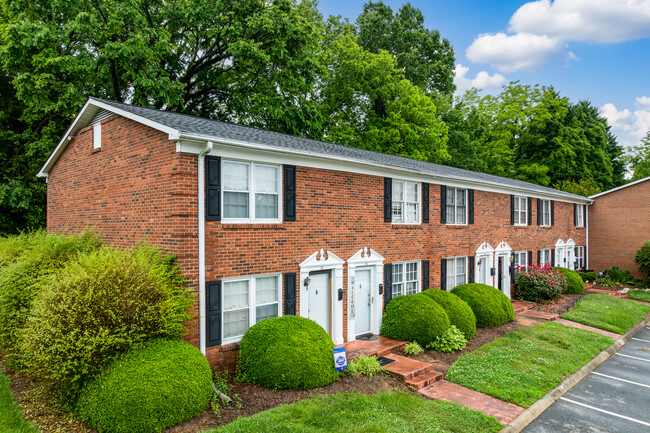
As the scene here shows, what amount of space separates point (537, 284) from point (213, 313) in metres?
15.8

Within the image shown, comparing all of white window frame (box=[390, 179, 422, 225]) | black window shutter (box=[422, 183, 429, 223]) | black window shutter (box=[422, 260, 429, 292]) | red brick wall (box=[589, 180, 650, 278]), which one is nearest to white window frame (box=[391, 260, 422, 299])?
black window shutter (box=[422, 260, 429, 292])

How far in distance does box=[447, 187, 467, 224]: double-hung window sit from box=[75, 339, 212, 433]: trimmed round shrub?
1155cm

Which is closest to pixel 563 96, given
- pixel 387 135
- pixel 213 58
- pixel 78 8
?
pixel 387 135

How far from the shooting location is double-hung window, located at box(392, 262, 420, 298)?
1311 cm

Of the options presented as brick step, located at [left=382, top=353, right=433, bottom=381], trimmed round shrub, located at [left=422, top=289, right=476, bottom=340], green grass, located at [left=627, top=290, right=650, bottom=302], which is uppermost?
trimmed round shrub, located at [left=422, top=289, right=476, bottom=340]

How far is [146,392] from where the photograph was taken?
6.04 meters

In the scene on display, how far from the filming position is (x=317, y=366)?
26.3 feet

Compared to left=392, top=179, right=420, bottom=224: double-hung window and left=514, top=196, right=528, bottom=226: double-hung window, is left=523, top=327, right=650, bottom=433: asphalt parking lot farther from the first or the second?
left=514, top=196, right=528, bottom=226: double-hung window

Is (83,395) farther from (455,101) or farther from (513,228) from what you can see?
(455,101)

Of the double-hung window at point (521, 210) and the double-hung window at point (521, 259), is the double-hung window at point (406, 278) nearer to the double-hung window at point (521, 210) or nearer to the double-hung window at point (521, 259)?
the double-hung window at point (521, 259)

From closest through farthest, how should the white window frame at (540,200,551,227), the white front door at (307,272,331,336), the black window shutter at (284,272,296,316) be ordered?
the black window shutter at (284,272,296,316)
the white front door at (307,272,331,336)
the white window frame at (540,200,551,227)

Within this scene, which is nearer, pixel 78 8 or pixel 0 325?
pixel 0 325

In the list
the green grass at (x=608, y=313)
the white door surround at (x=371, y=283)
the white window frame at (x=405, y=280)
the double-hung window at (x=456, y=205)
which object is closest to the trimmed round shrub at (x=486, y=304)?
the white window frame at (x=405, y=280)

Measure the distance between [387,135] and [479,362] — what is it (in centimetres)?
1984
